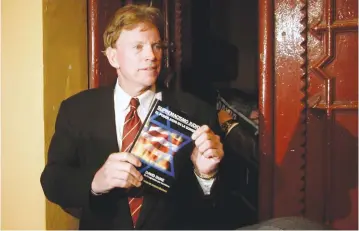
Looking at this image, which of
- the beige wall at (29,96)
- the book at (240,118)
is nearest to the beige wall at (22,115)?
the beige wall at (29,96)

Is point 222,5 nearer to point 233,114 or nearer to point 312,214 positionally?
point 233,114

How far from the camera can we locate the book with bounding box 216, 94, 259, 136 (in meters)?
1.34

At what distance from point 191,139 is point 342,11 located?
1.87 feet

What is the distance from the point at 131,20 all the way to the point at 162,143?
0.30 metres

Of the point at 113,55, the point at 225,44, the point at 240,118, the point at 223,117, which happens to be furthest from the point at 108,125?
the point at 225,44

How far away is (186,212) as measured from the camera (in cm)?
112

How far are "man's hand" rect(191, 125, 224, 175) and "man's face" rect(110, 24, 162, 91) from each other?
19 cm

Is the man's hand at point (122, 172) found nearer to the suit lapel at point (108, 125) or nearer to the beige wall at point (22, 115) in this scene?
the suit lapel at point (108, 125)

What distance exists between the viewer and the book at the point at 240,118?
1342 mm

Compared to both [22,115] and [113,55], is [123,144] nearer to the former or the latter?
[113,55]

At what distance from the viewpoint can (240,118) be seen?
138cm

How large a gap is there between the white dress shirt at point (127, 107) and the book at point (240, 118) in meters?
0.35

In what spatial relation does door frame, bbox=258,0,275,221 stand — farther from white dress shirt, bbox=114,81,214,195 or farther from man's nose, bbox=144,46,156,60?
man's nose, bbox=144,46,156,60

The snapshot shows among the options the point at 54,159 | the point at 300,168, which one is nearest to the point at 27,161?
the point at 54,159
